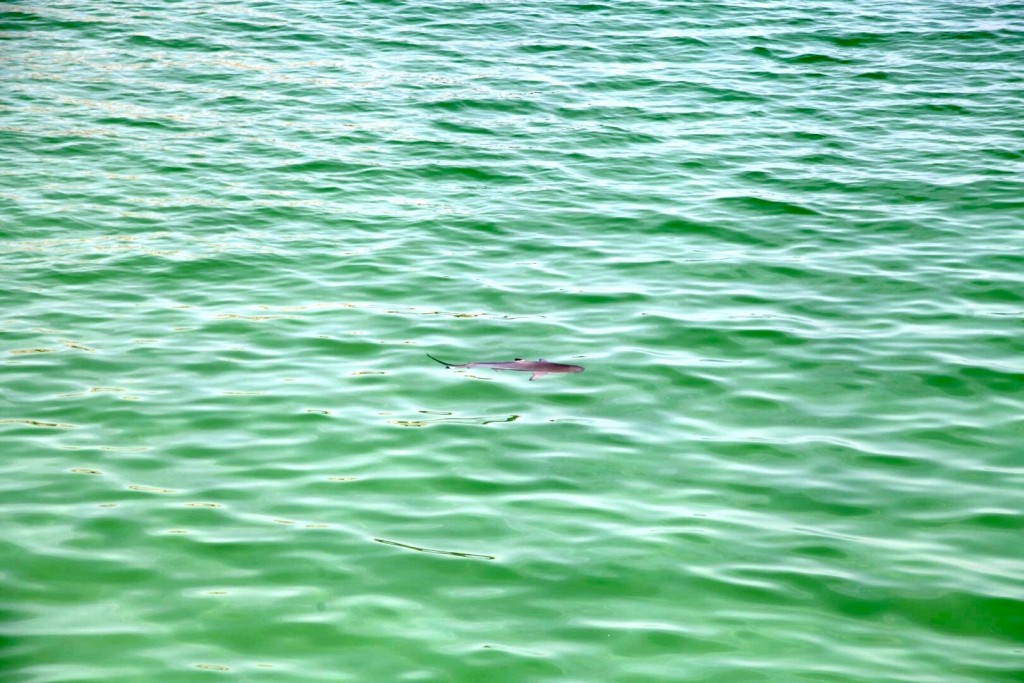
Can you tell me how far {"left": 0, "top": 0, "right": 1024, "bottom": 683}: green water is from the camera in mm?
5000

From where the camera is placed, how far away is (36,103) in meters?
13.4

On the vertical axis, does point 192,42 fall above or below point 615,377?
above

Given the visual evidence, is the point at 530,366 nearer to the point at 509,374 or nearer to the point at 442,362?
the point at 509,374

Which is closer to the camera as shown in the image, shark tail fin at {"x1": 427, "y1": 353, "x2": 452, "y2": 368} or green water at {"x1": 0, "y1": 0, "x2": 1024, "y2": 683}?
green water at {"x1": 0, "y1": 0, "x2": 1024, "y2": 683}

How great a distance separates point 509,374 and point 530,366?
0.46 ft

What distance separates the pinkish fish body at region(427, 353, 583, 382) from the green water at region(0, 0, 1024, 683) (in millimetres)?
81

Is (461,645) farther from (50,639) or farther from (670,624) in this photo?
(50,639)

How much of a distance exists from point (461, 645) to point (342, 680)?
19.6 inches

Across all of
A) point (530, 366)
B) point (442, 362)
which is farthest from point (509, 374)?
point (442, 362)

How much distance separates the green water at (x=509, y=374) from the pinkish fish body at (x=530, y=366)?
0.27 ft

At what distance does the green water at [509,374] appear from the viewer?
5000 mm

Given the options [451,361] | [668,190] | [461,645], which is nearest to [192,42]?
[668,190]

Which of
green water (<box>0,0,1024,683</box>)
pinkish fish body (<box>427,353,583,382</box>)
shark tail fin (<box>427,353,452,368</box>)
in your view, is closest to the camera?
green water (<box>0,0,1024,683</box>)

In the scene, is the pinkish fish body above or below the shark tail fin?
above
